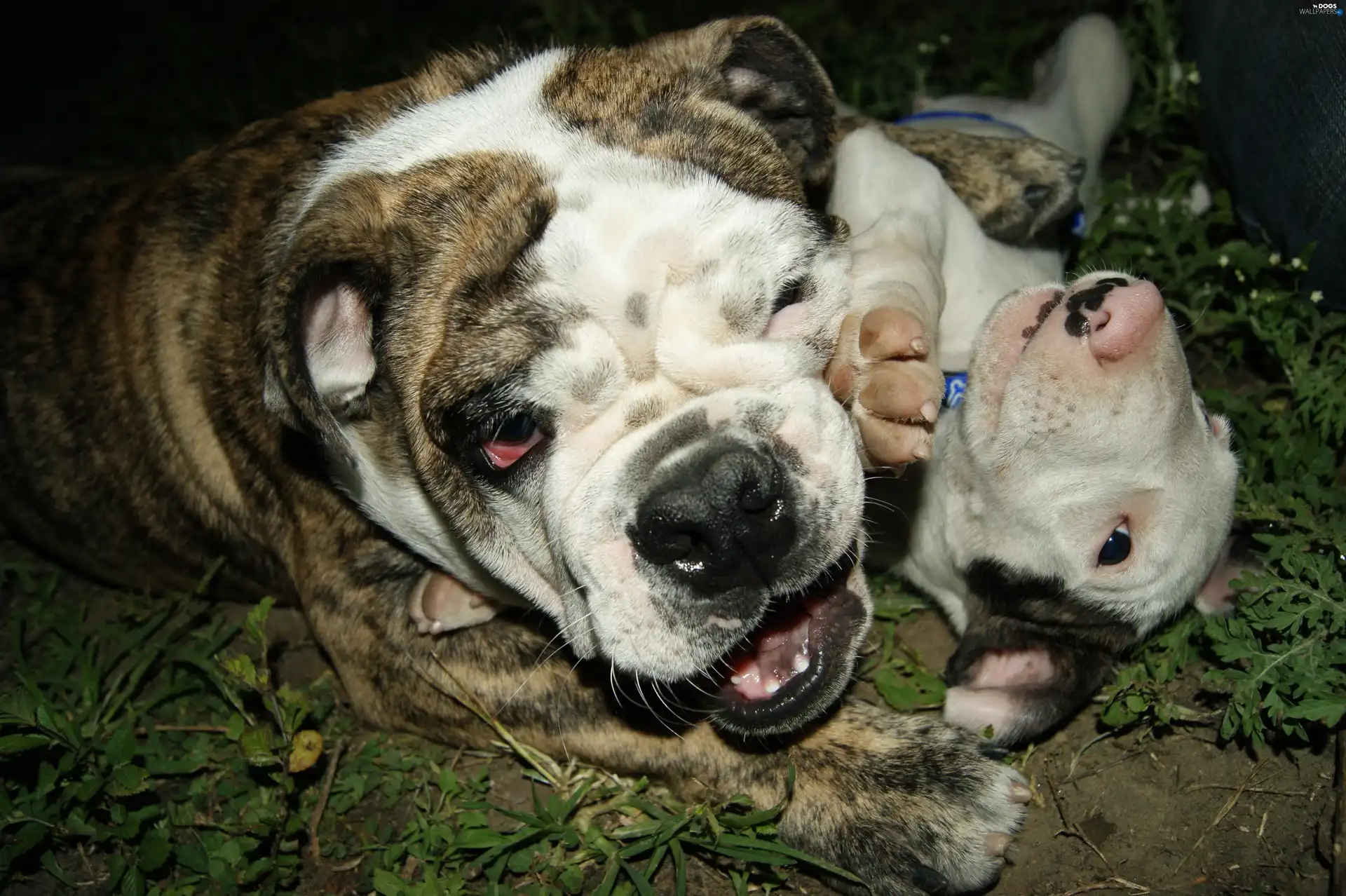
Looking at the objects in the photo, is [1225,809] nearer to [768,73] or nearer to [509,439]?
[509,439]

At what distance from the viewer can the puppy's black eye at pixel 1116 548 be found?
12.7 ft

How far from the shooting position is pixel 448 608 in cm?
414

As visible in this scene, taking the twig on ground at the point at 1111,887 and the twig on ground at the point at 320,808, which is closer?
the twig on ground at the point at 1111,887

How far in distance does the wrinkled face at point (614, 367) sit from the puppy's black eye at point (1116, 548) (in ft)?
2.81

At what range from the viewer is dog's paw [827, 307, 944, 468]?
3.56 m

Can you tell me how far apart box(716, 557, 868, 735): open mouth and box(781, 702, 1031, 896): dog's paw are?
35cm

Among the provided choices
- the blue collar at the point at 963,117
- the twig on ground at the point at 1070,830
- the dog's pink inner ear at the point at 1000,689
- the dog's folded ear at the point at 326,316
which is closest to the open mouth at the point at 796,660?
the dog's pink inner ear at the point at 1000,689

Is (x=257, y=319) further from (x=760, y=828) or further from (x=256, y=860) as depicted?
(x=760, y=828)

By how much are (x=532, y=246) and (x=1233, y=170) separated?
348 centimetres

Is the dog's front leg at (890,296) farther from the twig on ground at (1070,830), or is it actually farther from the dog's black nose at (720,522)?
the twig on ground at (1070,830)

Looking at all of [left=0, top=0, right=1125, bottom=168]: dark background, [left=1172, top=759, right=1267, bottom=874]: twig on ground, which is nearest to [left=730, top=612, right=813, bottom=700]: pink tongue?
[left=1172, top=759, right=1267, bottom=874]: twig on ground

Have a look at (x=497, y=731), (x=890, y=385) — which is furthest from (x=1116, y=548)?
(x=497, y=731)

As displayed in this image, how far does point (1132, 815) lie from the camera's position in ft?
12.7

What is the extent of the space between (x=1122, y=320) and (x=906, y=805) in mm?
1669
